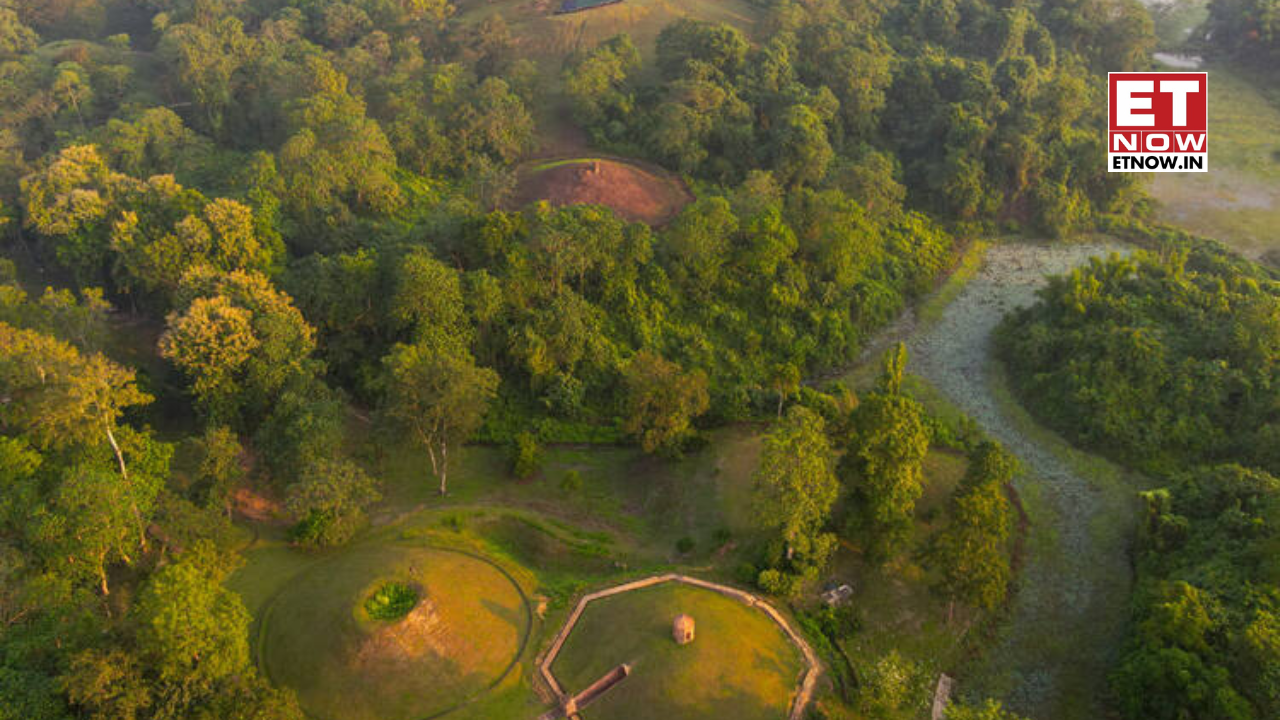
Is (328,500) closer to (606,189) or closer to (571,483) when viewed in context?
(571,483)

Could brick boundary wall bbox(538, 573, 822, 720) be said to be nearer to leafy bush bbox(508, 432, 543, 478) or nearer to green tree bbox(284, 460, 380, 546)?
leafy bush bbox(508, 432, 543, 478)

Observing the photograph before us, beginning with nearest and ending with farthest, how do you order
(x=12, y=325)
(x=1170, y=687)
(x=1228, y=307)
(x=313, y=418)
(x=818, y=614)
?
(x=1170, y=687) < (x=818, y=614) < (x=313, y=418) < (x=12, y=325) < (x=1228, y=307)

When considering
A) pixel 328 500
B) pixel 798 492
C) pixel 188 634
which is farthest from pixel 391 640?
pixel 798 492

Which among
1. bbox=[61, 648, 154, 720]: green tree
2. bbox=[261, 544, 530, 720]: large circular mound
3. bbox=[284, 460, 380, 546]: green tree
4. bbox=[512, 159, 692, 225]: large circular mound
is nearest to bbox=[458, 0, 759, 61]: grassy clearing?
bbox=[512, 159, 692, 225]: large circular mound

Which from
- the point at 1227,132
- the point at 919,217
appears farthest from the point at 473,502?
the point at 1227,132

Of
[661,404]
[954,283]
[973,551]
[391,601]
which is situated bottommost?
[954,283]

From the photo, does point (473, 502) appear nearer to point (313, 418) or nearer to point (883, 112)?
point (313, 418)
